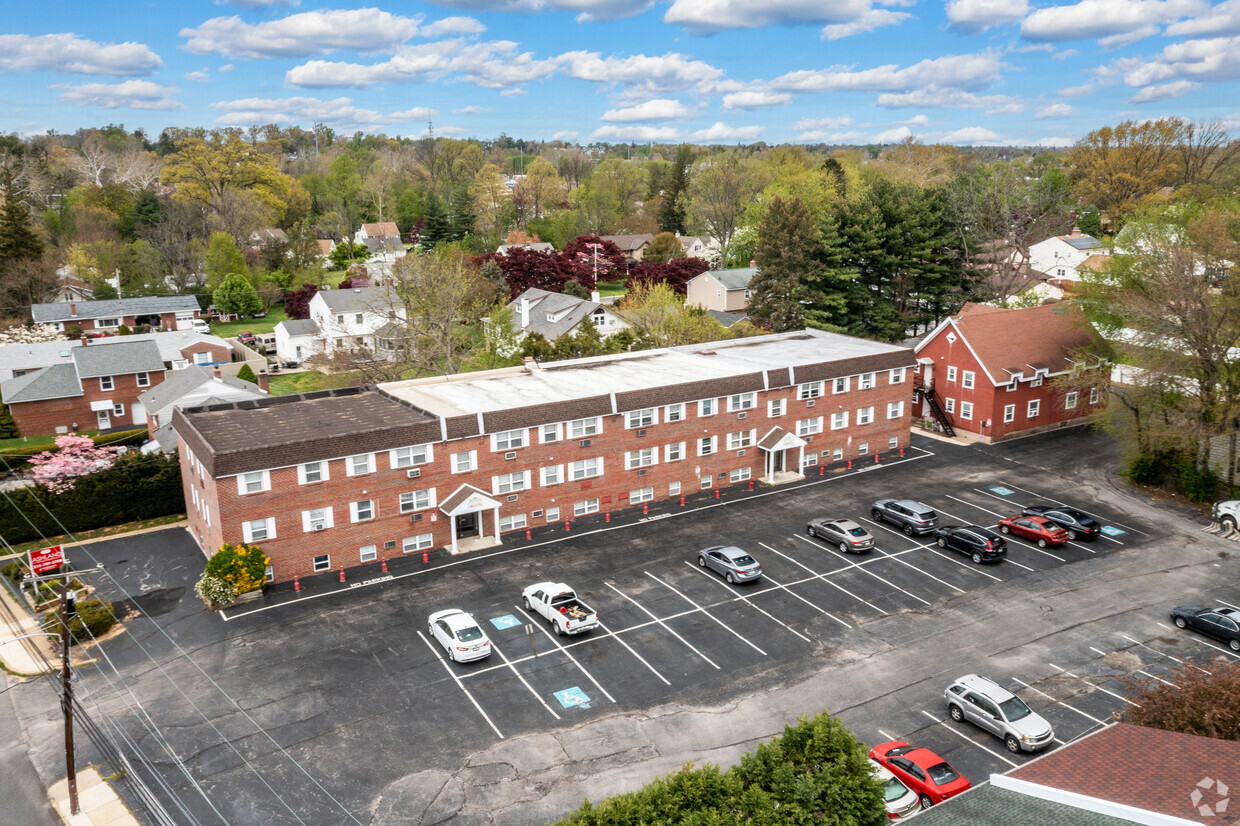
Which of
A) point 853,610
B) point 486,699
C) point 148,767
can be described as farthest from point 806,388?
point 148,767

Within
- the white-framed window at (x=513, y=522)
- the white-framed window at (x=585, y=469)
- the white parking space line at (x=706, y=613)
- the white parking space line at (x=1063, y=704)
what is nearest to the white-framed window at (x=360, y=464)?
the white-framed window at (x=513, y=522)

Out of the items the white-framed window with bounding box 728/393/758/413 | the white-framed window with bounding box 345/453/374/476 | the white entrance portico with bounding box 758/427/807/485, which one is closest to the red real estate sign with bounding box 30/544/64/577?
the white-framed window with bounding box 345/453/374/476

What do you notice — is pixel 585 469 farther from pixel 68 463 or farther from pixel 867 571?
pixel 68 463

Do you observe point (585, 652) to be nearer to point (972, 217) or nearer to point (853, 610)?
point (853, 610)

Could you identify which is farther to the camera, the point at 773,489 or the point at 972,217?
the point at 972,217

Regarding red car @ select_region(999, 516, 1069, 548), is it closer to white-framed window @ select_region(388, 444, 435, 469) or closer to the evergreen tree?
white-framed window @ select_region(388, 444, 435, 469)

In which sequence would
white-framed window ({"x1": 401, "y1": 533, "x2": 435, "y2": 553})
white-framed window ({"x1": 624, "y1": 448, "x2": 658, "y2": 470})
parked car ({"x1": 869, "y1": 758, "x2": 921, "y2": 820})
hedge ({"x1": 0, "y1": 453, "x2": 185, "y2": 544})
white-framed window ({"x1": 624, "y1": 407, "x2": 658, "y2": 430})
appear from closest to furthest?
parked car ({"x1": 869, "y1": 758, "x2": 921, "y2": 820}) → white-framed window ({"x1": 401, "y1": 533, "x2": 435, "y2": 553}) → hedge ({"x1": 0, "y1": 453, "x2": 185, "y2": 544}) → white-framed window ({"x1": 624, "y1": 407, "x2": 658, "y2": 430}) → white-framed window ({"x1": 624, "y1": 448, "x2": 658, "y2": 470})

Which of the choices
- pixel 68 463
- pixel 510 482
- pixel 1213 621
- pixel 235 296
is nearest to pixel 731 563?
pixel 510 482
